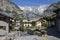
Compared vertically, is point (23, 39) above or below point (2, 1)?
below

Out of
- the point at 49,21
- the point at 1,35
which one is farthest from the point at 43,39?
the point at 49,21

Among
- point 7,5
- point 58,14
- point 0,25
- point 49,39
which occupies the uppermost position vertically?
point 7,5

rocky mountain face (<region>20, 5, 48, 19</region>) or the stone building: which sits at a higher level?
rocky mountain face (<region>20, 5, 48, 19</region>)

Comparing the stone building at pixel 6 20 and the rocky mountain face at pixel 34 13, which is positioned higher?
the rocky mountain face at pixel 34 13

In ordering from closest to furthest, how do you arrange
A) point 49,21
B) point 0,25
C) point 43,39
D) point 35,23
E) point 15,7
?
point 0,25 → point 43,39 → point 49,21 → point 35,23 → point 15,7

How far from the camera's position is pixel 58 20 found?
30.7m

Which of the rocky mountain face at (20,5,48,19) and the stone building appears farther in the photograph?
the rocky mountain face at (20,5,48,19)

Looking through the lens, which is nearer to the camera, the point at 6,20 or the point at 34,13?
the point at 6,20

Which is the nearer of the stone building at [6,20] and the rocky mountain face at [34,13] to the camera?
the stone building at [6,20]

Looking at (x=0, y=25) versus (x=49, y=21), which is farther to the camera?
(x=49, y=21)

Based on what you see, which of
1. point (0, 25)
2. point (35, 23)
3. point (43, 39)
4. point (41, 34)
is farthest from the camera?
point (35, 23)

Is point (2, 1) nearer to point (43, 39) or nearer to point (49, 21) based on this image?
point (49, 21)

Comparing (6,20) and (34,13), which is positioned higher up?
(34,13)

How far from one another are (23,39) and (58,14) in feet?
38.0
